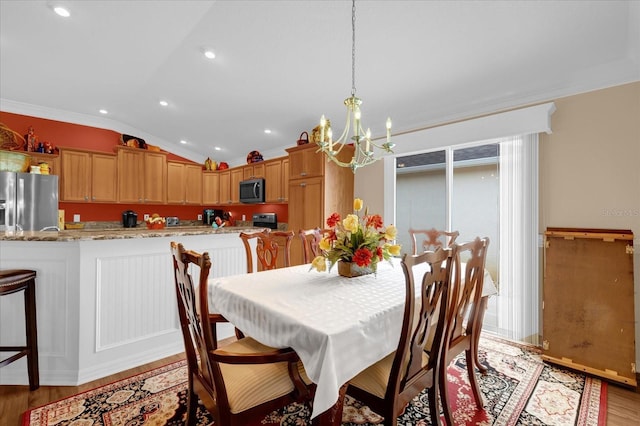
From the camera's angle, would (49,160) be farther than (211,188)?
No

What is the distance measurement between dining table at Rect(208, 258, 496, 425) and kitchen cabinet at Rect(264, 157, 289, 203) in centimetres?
295

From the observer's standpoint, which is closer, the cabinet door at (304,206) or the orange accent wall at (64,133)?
the cabinet door at (304,206)

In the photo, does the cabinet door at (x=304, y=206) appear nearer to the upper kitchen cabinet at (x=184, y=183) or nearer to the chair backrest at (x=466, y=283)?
the chair backrest at (x=466, y=283)

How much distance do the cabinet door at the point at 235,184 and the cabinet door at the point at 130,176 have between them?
1533mm

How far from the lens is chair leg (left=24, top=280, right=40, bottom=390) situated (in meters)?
1.95

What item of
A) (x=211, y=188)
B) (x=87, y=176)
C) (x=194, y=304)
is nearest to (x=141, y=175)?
(x=87, y=176)

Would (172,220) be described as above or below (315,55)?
below

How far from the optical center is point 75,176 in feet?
14.8

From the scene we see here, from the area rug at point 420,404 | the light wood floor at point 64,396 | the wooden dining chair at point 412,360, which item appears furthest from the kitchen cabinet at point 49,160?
the wooden dining chair at point 412,360

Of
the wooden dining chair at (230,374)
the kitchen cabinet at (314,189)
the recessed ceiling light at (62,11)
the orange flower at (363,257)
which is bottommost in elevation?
the wooden dining chair at (230,374)

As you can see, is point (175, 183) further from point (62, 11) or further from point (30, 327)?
point (30, 327)

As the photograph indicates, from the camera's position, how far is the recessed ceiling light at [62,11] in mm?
2461

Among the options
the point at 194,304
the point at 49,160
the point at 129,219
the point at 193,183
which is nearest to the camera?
the point at 194,304

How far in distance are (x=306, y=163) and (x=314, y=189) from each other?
15.8 inches
